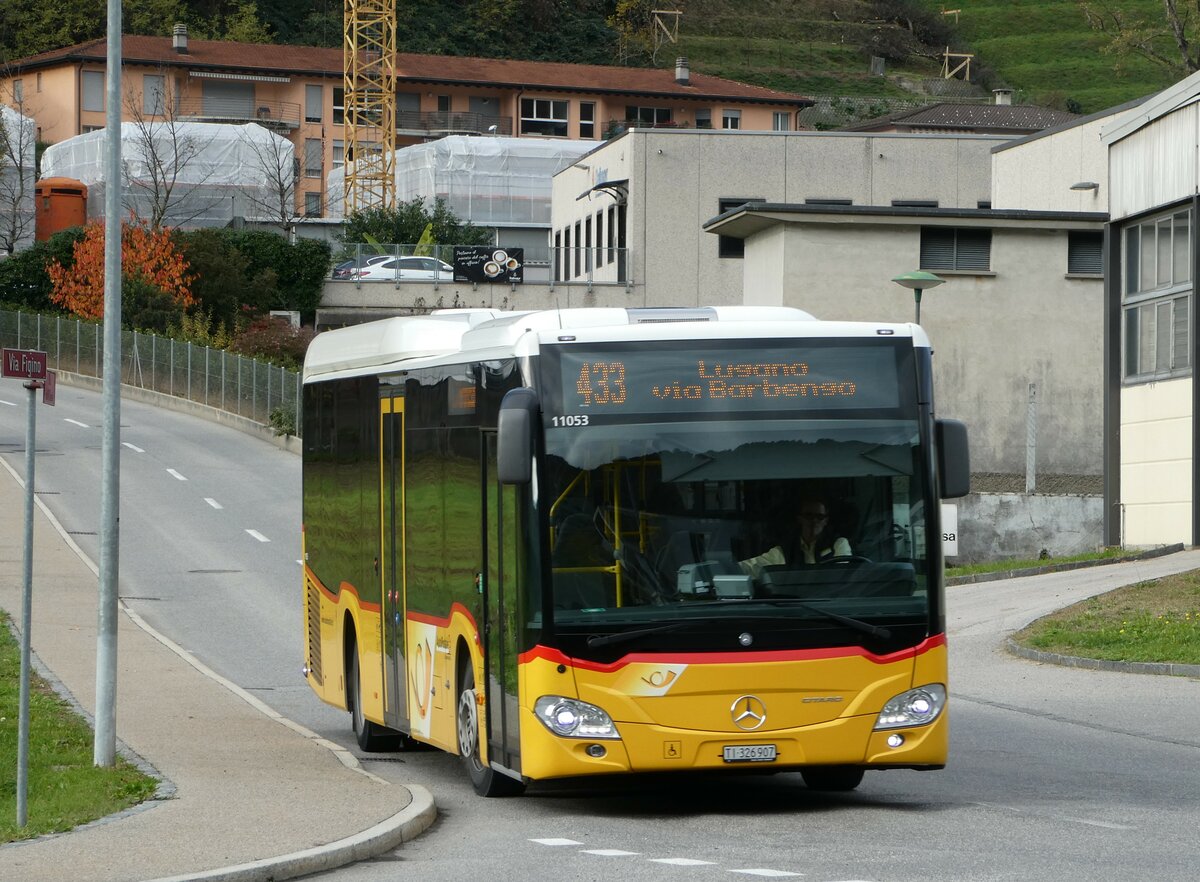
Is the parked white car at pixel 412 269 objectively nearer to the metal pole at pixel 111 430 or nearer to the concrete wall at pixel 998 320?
the concrete wall at pixel 998 320

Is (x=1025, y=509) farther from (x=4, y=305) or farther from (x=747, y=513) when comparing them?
(x=4, y=305)

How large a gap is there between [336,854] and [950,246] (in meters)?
33.9

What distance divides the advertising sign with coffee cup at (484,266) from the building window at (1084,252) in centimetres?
3205

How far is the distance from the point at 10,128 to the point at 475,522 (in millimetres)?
88826

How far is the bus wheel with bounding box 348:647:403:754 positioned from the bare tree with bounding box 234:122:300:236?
264ft

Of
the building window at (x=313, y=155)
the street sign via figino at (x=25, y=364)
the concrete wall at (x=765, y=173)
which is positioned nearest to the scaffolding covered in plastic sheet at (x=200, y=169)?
the building window at (x=313, y=155)

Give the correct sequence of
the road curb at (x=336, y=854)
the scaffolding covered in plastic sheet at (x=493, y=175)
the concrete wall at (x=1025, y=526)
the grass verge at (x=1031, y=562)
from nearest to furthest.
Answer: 1. the road curb at (x=336, y=854)
2. the grass verge at (x=1031, y=562)
3. the concrete wall at (x=1025, y=526)
4. the scaffolding covered in plastic sheet at (x=493, y=175)

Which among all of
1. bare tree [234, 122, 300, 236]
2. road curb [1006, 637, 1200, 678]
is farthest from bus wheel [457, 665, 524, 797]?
bare tree [234, 122, 300, 236]

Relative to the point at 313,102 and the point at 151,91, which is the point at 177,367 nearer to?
the point at 151,91

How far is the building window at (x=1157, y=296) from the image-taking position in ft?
110

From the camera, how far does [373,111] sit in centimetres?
10831


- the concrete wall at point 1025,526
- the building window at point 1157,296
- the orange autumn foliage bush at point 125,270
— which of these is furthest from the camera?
the orange autumn foliage bush at point 125,270

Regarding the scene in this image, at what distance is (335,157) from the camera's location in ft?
367

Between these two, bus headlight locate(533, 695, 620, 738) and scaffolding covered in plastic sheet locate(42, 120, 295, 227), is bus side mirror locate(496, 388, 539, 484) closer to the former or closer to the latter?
bus headlight locate(533, 695, 620, 738)
